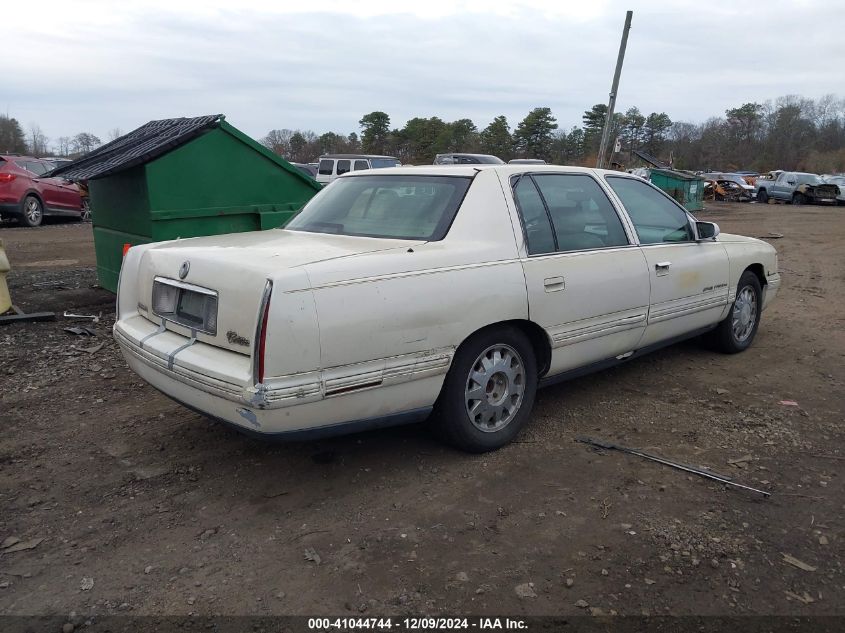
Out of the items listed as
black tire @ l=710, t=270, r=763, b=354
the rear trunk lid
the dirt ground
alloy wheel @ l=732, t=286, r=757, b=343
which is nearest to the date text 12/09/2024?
the dirt ground

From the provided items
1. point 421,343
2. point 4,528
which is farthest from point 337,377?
point 4,528

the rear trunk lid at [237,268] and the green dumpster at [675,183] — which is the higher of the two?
the rear trunk lid at [237,268]

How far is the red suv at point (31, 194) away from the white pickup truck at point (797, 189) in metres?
28.0

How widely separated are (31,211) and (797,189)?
29186mm

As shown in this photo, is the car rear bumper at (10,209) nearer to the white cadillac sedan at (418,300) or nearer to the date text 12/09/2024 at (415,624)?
the white cadillac sedan at (418,300)

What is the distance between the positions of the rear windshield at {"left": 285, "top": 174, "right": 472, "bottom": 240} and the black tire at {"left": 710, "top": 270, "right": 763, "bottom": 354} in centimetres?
294

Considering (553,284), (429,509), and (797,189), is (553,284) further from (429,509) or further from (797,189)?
(797,189)

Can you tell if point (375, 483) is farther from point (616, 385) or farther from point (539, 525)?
point (616, 385)

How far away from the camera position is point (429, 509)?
11.0 ft

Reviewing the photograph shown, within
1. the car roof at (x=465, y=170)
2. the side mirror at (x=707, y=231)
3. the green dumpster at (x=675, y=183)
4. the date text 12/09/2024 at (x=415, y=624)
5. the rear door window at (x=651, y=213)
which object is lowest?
the date text 12/09/2024 at (x=415, y=624)

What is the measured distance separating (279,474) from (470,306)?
1338 millimetres

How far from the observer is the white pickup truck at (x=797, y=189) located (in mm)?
29484

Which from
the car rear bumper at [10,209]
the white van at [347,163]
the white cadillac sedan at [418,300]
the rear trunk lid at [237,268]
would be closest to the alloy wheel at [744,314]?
the white cadillac sedan at [418,300]

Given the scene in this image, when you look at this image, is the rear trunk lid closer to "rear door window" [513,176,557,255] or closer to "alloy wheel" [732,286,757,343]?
"rear door window" [513,176,557,255]
